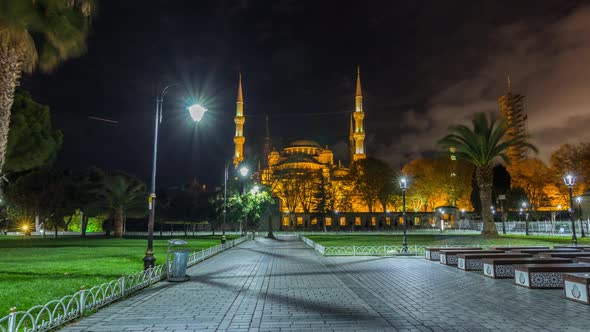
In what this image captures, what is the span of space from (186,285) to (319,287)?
379 cm

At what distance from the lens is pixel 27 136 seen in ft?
83.3

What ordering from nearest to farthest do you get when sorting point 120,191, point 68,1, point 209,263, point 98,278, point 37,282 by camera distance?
point 68,1, point 37,282, point 98,278, point 209,263, point 120,191

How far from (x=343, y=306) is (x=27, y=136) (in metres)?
25.0

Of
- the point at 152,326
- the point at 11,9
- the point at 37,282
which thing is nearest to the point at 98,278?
the point at 37,282

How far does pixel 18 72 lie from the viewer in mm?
10266

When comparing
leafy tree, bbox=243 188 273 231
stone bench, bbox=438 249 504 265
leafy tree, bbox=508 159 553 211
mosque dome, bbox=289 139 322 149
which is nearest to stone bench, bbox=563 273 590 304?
stone bench, bbox=438 249 504 265

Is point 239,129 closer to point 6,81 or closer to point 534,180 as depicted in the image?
point 534,180

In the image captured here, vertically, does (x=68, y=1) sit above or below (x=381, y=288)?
above

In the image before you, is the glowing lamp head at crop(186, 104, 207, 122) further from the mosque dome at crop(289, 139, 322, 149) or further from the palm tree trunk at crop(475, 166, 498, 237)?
the mosque dome at crop(289, 139, 322, 149)

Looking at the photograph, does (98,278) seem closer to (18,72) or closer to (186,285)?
(186,285)

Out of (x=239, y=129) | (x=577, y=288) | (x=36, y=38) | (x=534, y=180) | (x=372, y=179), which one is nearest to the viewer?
(x=577, y=288)

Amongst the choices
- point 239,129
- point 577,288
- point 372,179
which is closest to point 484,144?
point 577,288

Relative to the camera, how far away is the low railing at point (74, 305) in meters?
6.10

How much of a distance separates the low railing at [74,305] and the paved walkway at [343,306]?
28 centimetres
